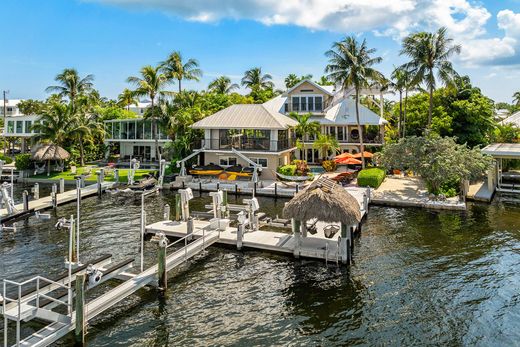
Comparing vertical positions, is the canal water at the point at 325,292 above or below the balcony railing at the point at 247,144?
below

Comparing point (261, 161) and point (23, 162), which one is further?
point (23, 162)

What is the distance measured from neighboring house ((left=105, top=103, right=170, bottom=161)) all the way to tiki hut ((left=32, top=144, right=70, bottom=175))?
25.4 feet

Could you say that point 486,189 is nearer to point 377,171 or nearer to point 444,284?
point 377,171

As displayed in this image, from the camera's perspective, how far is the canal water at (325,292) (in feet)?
39.8

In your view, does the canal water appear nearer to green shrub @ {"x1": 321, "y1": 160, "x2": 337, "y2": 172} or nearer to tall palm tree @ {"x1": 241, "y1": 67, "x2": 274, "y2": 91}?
green shrub @ {"x1": 321, "y1": 160, "x2": 337, "y2": 172}

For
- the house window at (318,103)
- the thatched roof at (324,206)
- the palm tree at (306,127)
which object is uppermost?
the house window at (318,103)

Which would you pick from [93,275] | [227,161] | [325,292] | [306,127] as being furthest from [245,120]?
[93,275]

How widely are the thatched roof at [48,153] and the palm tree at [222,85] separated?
108 feet

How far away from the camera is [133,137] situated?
49688 mm

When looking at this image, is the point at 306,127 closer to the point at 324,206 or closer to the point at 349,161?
the point at 349,161

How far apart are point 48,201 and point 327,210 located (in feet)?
77.4

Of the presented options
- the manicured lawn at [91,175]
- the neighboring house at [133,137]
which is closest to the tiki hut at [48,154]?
the manicured lawn at [91,175]

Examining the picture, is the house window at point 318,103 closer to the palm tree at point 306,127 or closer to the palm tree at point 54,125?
the palm tree at point 306,127

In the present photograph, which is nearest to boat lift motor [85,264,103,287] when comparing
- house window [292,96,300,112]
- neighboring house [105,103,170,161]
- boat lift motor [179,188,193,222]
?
boat lift motor [179,188,193,222]
